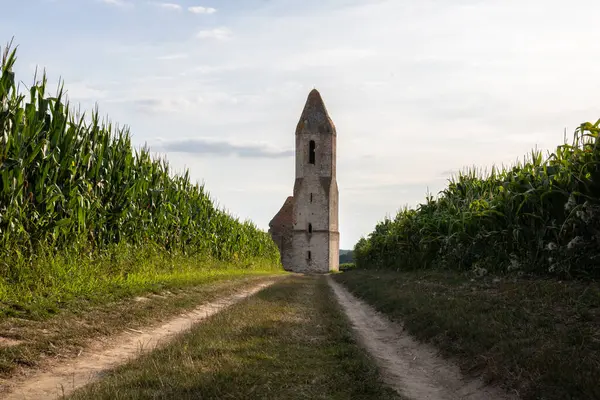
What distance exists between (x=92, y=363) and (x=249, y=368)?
1853mm

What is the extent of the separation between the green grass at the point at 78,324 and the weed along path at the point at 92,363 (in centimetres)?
18

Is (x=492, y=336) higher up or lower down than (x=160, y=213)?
lower down

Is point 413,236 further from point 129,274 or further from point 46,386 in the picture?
point 46,386

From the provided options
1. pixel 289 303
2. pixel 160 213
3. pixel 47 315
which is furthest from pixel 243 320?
pixel 160 213

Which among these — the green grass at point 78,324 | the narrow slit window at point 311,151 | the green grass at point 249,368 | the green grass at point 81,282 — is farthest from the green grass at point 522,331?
the narrow slit window at point 311,151

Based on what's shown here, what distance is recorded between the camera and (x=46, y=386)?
4.98 metres

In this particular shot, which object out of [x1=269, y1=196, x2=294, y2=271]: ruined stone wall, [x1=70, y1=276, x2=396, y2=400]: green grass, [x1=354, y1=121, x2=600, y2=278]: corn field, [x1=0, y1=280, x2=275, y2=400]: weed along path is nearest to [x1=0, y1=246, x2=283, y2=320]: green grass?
[x1=0, y1=280, x2=275, y2=400]: weed along path

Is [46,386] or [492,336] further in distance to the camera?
[492,336]

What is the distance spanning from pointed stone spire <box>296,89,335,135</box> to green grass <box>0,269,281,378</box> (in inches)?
1967

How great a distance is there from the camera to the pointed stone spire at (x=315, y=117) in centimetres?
6072

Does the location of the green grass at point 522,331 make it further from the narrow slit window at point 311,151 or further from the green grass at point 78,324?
the narrow slit window at point 311,151

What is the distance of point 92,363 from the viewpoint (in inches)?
238

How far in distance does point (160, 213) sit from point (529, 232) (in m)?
9.93

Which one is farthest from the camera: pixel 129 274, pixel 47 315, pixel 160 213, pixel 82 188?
pixel 160 213
